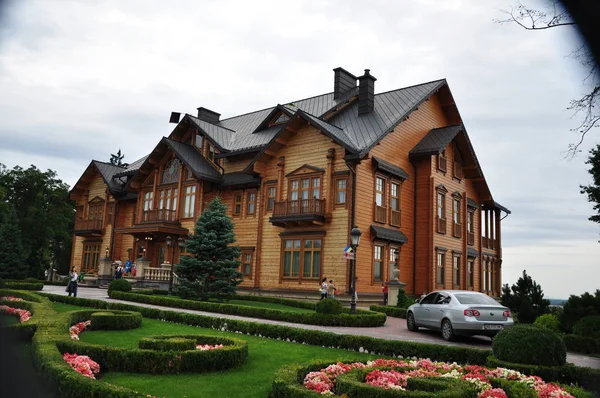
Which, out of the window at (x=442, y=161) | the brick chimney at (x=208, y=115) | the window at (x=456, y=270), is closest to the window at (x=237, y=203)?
the brick chimney at (x=208, y=115)

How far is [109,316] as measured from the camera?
15.3 m

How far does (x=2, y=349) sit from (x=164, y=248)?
37090mm

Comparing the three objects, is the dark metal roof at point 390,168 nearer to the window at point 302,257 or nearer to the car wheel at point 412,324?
the window at point 302,257

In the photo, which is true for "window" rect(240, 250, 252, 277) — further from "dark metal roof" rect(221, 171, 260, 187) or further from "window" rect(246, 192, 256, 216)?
"dark metal roof" rect(221, 171, 260, 187)

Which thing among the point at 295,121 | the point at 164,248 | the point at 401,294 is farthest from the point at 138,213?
the point at 401,294

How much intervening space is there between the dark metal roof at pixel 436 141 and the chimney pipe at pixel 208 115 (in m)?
20.2

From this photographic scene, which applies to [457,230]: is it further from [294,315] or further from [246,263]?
[294,315]

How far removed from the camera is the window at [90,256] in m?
44.7

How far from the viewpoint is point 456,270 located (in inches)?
1337

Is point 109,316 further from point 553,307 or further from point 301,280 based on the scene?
point 553,307

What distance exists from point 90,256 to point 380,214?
95.9 feet

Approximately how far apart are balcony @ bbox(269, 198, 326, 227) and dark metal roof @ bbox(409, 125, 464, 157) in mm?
8023

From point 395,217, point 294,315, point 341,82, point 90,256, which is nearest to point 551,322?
point 294,315

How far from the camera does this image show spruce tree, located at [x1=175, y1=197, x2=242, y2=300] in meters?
25.4
